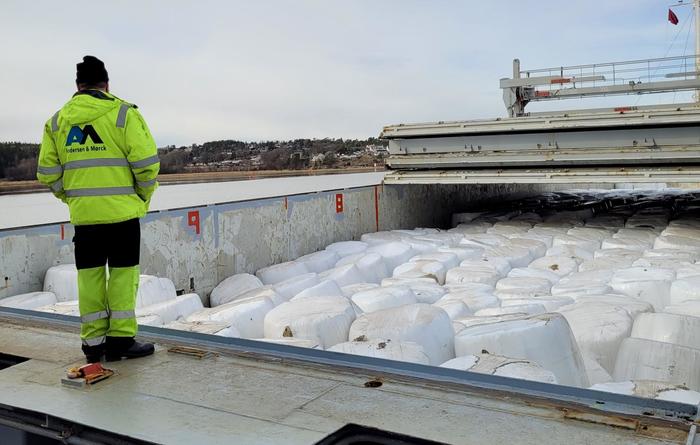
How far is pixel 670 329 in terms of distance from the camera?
4.04 m

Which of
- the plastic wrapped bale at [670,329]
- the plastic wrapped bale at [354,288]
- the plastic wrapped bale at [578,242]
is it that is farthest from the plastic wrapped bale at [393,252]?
the plastic wrapped bale at [670,329]

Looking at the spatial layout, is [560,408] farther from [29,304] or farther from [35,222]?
[35,222]

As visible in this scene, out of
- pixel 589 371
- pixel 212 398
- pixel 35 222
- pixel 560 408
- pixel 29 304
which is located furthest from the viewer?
pixel 35 222

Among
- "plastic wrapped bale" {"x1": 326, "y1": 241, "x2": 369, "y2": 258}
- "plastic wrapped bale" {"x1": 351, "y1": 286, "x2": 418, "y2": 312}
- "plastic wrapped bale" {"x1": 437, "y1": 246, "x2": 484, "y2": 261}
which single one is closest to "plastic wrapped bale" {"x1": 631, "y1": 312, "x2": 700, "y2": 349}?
"plastic wrapped bale" {"x1": 351, "y1": 286, "x2": 418, "y2": 312}

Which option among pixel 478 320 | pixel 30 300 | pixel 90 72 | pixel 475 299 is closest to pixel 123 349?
pixel 90 72

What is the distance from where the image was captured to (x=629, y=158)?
26.4ft

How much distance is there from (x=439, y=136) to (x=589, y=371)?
19.0ft

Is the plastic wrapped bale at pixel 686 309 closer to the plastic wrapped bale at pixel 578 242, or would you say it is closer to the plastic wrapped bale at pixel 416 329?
the plastic wrapped bale at pixel 416 329

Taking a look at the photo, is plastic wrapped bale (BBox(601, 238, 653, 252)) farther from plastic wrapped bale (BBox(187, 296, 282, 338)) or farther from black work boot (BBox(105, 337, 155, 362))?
black work boot (BBox(105, 337, 155, 362))

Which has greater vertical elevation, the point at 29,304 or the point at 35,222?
the point at 35,222

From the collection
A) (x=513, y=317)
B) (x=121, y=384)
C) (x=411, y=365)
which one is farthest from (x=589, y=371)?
(x=121, y=384)

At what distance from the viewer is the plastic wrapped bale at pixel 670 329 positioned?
399 centimetres

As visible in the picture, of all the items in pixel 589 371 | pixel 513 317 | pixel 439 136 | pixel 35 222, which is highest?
pixel 439 136

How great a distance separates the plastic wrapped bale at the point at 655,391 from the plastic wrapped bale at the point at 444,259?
11.0ft
